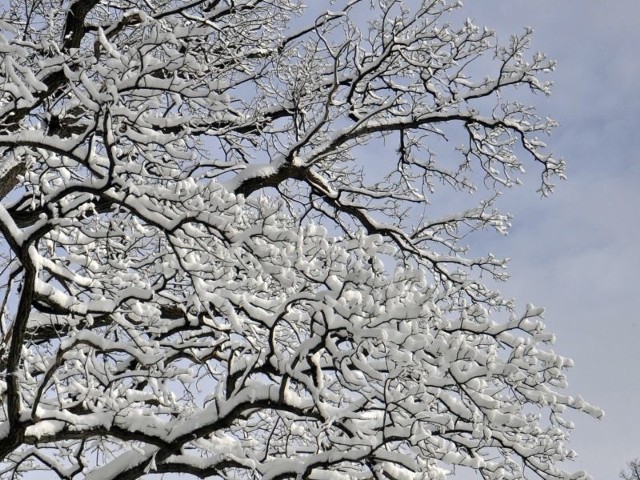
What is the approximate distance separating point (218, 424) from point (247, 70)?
13.3 feet

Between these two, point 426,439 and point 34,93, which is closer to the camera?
point 426,439

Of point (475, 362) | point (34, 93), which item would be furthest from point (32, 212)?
point (475, 362)

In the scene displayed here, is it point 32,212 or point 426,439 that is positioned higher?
point 32,212

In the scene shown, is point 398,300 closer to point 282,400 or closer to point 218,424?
point 282,400

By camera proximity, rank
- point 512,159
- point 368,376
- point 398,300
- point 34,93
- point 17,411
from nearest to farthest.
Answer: point 398,300, point 368,376, point 17,411, point 34,93, point 512,159

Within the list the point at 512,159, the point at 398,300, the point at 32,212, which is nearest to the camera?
the point at 398,300

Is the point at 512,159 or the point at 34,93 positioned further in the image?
the point at 512,159

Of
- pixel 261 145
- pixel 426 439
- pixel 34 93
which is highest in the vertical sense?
pixel 261 145

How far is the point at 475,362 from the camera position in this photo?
185 inches

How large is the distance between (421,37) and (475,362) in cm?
408

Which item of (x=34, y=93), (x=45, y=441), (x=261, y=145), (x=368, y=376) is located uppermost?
(x=261, y=145)

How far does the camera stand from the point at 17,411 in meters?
5.26

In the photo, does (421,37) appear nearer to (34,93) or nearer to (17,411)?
(34,93)

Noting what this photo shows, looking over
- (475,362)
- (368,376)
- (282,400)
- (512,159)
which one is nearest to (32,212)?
(282,400)
